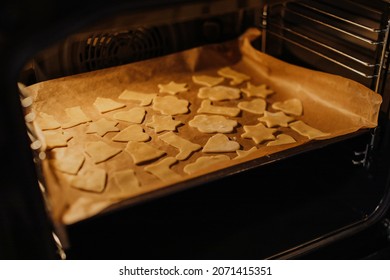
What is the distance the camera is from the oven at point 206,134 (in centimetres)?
67

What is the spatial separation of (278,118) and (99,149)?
494mm

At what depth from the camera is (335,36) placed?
4.00 ft

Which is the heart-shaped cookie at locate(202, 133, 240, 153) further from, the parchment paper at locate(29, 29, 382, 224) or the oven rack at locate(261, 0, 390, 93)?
the oven rack at locate(261, 0, 390, 93)

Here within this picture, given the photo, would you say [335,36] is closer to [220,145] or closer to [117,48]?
[220,145]

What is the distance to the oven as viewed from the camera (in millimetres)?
673

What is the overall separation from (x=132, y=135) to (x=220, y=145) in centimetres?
23

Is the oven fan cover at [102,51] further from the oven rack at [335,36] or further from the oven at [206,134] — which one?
the oven rack at [335,36]

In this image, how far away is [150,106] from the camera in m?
1.31

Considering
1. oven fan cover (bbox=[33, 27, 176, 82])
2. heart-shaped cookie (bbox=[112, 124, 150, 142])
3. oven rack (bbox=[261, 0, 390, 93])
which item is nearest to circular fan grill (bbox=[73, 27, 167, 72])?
oven fan cover (bbox=[33, 27, 176, 82])

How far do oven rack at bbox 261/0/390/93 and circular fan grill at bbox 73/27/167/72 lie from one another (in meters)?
0.36

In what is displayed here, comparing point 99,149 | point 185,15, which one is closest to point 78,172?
point 99,149

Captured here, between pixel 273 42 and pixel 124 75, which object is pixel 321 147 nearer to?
pixel 273 42

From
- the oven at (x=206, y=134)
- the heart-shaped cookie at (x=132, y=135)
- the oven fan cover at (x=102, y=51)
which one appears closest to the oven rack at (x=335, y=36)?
the oven at (x=206, y=134)
